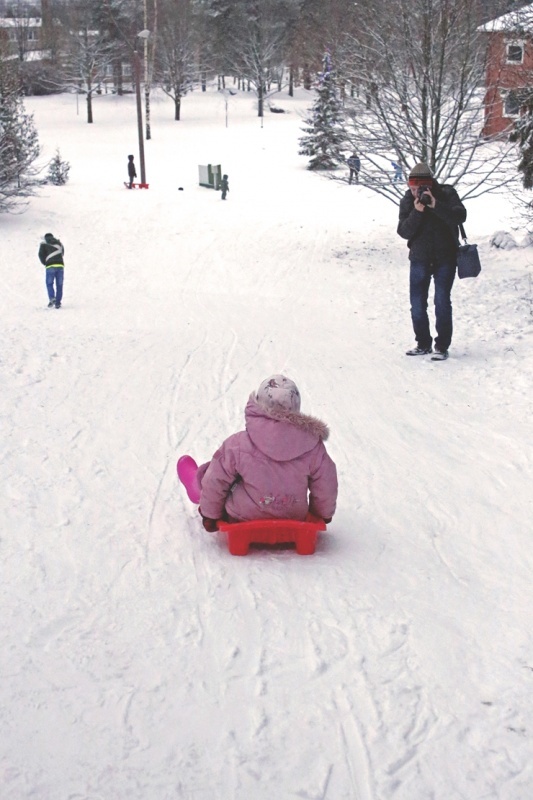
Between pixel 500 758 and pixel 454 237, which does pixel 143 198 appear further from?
pixel 500 758

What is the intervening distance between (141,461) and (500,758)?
3962mm

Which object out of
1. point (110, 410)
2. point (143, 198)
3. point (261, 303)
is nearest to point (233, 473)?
point (110, 410)

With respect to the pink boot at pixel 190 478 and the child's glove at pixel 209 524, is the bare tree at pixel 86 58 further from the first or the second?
the child's glove at pixel 209 524

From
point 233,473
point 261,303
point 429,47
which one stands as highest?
point 429,47

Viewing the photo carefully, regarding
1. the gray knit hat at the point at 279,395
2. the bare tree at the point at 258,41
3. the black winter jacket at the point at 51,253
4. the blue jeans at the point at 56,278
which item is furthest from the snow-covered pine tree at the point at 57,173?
the gray knit hat at the point at 279,395

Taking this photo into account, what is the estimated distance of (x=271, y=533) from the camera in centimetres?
457

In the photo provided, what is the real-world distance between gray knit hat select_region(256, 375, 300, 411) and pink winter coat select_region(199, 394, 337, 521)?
34mm

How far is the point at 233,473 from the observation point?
4531 mm

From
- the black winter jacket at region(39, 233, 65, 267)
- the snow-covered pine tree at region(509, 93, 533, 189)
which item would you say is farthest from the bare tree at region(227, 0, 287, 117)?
the black winter jacket at region(39, 233, 65, 267)

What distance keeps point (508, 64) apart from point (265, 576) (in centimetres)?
1449

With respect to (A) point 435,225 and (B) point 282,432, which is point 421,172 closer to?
(A) point 435,225

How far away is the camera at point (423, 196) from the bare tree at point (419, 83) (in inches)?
317

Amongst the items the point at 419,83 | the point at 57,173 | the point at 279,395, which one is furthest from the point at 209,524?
the point at 57,173

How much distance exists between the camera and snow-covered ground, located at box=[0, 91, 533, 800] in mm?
2898
